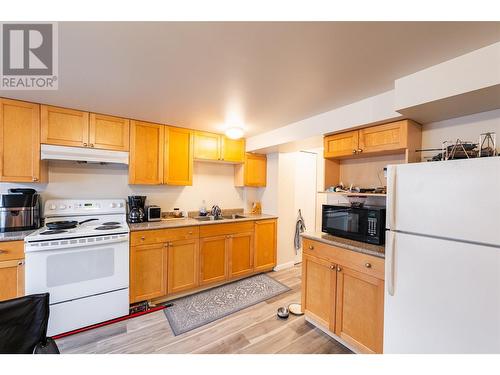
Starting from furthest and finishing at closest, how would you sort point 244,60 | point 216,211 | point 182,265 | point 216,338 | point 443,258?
point 216,211 < point 182,265 < point 216,338 < point 244,60 < point 443,258

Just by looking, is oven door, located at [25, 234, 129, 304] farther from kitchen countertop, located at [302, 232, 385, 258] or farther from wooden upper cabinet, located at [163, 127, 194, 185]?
kitchen countertop, located at [302, 232, 385, 258]

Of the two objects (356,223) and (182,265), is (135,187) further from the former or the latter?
(356,223)

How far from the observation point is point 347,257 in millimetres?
1759

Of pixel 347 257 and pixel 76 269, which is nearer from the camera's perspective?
pixel 347 257

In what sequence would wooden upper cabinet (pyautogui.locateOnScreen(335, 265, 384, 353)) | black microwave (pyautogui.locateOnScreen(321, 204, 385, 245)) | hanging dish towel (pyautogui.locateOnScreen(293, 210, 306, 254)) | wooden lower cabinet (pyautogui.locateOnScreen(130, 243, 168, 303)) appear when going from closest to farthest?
wooden upper cabinet (pyautogui.locateOnScreen(335, 265, 384, 353)) < black microwave (pyautogui.locateOnScreen(321, 204, 385, 245)) < wooden lower cabinet (pyautogui.locateOnScreen(130, 243, 168, 303)) < hanging dish towel (pyautogui.locateOnScreen(293, 210, 306, 254))

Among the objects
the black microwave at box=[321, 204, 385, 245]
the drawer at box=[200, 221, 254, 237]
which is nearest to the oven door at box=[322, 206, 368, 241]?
the black microwave at box=[321, 204, 385, 245]

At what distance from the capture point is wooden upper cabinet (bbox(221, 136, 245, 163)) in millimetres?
3271

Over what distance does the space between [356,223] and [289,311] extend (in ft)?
4.15

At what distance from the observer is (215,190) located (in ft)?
11.6

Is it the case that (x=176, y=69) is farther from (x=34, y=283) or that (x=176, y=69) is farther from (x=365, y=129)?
(x=34, y=283)

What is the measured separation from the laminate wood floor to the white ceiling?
220cm

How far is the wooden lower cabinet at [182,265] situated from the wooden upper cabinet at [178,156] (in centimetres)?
87

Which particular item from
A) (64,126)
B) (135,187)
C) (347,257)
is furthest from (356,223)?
(64,126)

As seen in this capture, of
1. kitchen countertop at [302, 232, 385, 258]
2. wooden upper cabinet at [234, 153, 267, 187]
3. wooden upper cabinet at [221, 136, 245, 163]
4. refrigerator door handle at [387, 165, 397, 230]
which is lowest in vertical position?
kitchen countertop at [302, 232, 385, 258]
